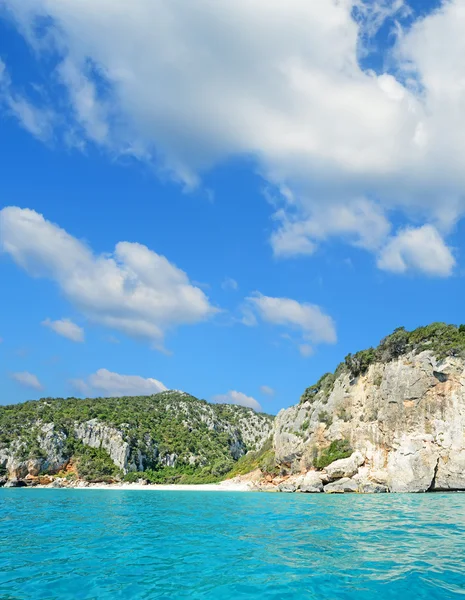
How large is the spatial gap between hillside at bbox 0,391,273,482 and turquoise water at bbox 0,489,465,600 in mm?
83828

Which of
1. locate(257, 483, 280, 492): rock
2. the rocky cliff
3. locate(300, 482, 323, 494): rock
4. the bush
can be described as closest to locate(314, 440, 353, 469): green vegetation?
the rocky cliff

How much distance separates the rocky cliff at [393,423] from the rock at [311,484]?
32.3 inches

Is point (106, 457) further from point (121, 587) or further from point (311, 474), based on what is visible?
point (121, 587)

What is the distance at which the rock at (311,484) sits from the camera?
61.1 meters

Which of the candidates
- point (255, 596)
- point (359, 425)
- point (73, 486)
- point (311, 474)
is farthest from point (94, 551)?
point (73, 486)

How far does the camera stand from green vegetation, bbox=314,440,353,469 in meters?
67.0

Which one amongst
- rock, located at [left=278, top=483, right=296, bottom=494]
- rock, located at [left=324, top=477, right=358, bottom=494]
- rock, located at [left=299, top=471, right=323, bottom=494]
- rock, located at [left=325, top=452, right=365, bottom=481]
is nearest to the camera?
rock, located at [left=324, top=477, right=358, bottom=494]

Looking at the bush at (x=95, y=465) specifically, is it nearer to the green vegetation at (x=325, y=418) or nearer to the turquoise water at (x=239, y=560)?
the green vegetation at (x=325, y=418)

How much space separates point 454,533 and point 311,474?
164ft

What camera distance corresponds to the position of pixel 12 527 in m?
23.4

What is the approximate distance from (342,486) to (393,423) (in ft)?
38.7

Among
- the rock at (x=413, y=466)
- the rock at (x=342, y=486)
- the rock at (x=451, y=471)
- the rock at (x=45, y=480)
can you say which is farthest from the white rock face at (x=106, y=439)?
the rock at (x=451, y=471)

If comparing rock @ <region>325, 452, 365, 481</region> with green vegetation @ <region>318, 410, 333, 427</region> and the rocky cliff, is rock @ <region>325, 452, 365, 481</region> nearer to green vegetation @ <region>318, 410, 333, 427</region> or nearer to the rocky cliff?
the rocky cliff

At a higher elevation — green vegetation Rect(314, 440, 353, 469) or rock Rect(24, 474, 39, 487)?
green vegetation Rect(314, 440, 353, 469)
